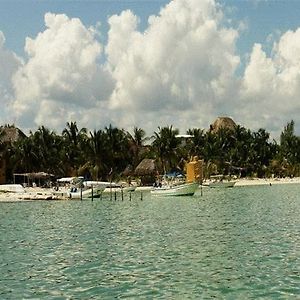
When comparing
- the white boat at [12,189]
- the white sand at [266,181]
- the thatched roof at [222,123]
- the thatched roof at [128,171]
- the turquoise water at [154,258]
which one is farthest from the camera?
the thatched roof at [222,123]

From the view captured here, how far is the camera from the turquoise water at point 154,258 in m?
16.5

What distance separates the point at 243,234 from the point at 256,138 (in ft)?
312

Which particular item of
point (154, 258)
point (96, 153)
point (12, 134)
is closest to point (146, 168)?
point (96, 153)

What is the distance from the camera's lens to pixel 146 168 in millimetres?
100125

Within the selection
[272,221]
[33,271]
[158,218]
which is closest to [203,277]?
[33,271]

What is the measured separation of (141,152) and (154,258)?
88.2 meters

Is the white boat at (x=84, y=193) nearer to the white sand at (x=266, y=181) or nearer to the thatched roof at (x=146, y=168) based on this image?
the thatched roof at (x=146, y=168)

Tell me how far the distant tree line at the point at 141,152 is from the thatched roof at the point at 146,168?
1.56 meters

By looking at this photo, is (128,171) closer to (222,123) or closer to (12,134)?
(12,134)

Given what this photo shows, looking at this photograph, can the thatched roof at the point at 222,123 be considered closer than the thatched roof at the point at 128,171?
No

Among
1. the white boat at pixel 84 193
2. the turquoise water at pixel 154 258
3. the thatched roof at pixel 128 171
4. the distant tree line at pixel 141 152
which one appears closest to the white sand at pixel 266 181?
the distant tree line at pixel 141 152

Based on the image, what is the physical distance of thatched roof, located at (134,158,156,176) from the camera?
9950 cm

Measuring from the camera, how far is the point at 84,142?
96312 mm

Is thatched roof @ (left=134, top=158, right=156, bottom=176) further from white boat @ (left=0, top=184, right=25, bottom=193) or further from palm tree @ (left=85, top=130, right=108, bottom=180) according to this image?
white boat @ (left=0, top=184, right=25, bottom=193)
